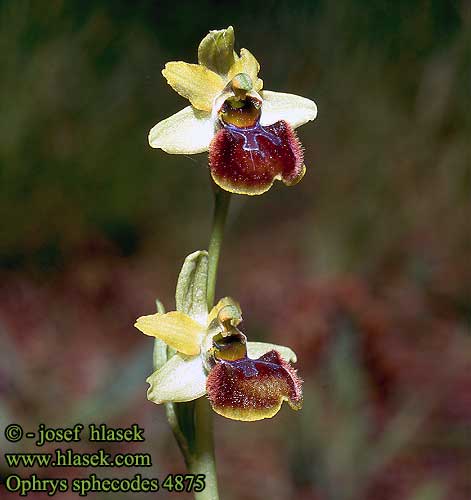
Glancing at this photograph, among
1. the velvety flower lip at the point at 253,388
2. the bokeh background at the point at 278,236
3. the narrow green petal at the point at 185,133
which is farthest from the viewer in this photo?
the bokeh background at the point at 278,236

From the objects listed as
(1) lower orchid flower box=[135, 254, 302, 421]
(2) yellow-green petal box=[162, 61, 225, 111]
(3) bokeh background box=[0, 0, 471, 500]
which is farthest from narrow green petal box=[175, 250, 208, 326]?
(3) bokeh background box=[0, 0, 471, 500]

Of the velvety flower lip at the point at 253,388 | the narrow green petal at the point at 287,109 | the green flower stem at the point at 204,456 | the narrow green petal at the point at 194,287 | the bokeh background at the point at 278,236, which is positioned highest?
the bokeh background at the point at 278,236

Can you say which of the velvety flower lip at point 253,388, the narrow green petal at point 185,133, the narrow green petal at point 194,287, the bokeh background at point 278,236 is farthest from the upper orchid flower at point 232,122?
the bokeh background at point 278,236

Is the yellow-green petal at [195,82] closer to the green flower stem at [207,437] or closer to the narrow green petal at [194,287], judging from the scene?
the green flower stem at [207,437]

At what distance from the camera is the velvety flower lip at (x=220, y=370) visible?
150cm

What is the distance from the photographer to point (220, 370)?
154 centimetres

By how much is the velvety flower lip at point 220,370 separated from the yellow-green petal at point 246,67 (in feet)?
1.48

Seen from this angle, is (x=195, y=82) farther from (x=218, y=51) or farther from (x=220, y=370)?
(x=220, y=370)

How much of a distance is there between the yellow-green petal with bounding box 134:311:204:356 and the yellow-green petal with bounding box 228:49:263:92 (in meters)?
0.50

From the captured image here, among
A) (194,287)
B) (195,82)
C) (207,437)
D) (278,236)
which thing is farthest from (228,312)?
(278,236)

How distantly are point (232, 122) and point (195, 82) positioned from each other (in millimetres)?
116

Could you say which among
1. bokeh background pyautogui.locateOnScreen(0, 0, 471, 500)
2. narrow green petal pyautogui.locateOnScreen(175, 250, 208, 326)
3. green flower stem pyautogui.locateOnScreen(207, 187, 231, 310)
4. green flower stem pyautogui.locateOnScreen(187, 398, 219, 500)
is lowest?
green flower stem pyautogui.locateOnScreen(187, 398, 219, 500)

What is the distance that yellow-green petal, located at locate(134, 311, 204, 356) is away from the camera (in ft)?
4.99

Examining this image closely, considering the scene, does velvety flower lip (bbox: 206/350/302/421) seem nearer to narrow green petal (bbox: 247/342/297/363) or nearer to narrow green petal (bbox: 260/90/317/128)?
narrow green petal (bbox: 247/342/297/363)
